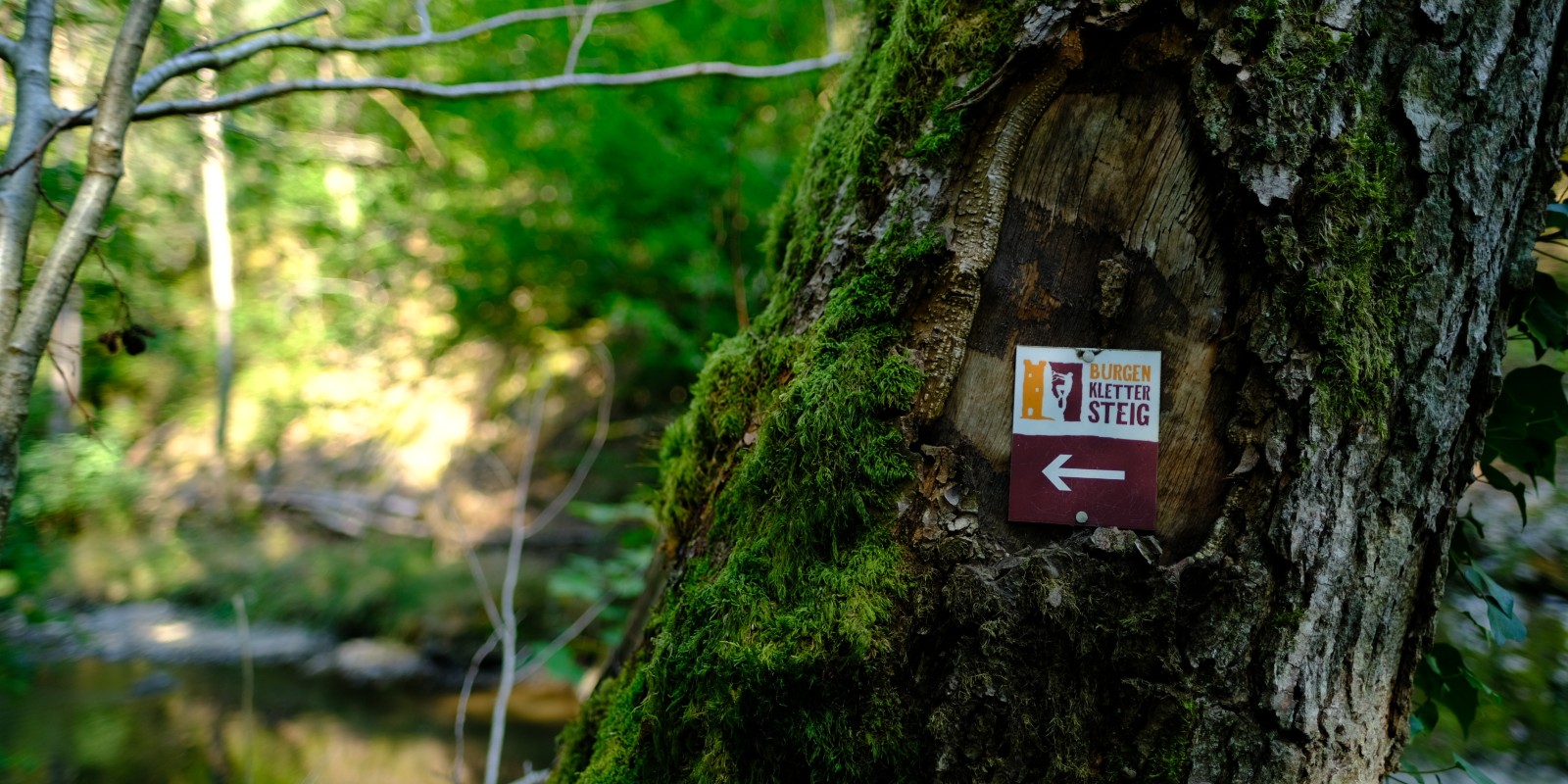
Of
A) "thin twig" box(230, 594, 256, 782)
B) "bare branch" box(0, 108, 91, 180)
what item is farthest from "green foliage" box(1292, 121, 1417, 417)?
"thin twig" box(230, 594, 256, 782)

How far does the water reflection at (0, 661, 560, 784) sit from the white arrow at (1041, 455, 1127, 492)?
491cm

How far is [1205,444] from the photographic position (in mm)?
1012

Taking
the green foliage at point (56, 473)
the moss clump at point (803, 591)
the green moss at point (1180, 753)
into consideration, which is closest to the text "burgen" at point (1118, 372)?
the moss clump at point (803, 591)

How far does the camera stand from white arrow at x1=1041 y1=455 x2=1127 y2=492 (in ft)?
3.38

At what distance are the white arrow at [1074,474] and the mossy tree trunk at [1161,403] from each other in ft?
0.20

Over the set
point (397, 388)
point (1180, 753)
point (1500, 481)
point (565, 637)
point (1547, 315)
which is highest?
point (1547, 315)

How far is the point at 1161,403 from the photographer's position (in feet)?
3.39

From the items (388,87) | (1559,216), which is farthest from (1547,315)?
(388,87)

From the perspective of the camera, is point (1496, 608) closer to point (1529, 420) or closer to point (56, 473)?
point (1529, 420)

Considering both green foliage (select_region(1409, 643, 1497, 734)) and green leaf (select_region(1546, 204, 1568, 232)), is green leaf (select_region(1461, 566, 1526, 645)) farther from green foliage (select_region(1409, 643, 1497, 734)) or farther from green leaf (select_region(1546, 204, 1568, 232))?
green leaf (select_region(1546, 204, 1568, 232))

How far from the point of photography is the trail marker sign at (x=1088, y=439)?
1023mm

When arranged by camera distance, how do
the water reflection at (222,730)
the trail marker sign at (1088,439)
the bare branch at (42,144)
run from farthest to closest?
the water reflection at (222,730), the bare branch at (42,144), the trail marker sign at (1088,439)

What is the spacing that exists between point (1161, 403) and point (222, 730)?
6866 millimetres

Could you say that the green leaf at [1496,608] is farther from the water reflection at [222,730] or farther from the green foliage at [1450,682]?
the water reflection at [222,730]
